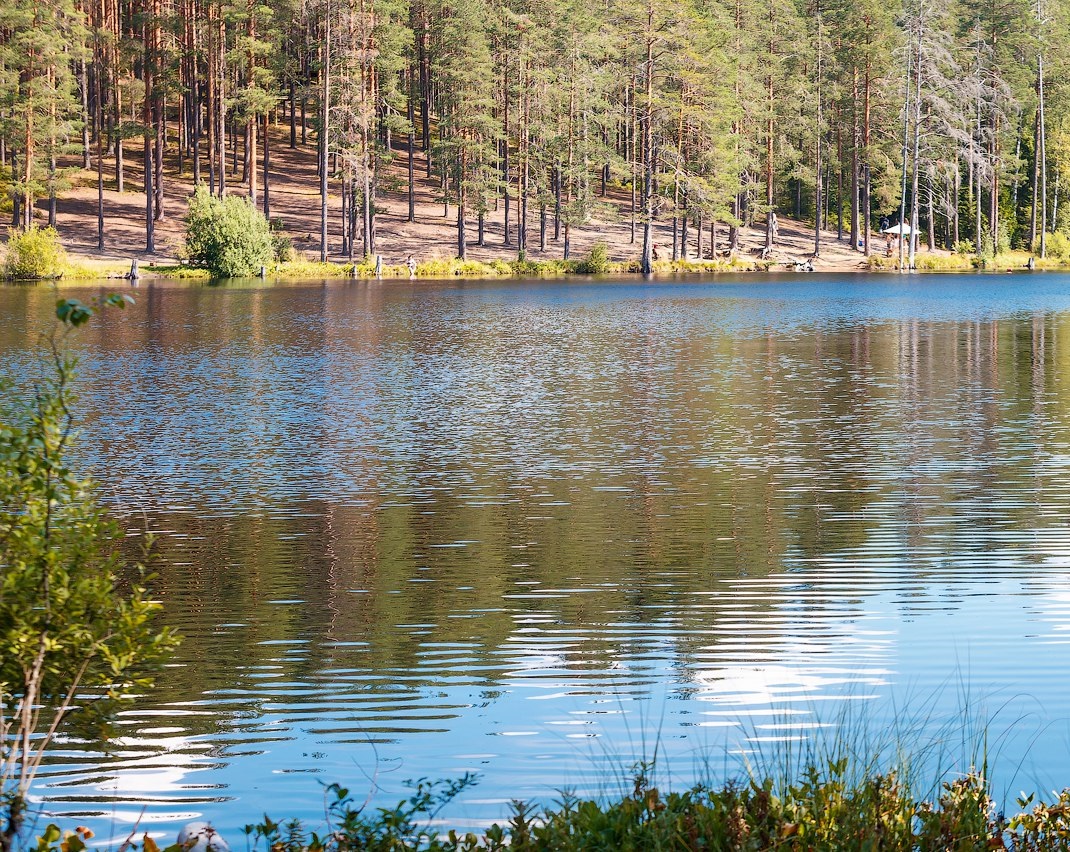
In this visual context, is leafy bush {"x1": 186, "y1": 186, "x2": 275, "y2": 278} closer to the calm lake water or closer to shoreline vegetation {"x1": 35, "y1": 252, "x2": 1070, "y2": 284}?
shoreline vegetation {"x1": 35, "y1": 252, "x2": 1070, "y2": 284}

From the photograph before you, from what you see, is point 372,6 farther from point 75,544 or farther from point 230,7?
point 75,544

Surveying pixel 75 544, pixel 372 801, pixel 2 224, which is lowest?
pixel 372 801

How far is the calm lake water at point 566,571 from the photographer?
8.38 metres

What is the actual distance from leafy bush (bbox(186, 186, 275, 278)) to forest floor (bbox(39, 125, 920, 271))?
6.69 m

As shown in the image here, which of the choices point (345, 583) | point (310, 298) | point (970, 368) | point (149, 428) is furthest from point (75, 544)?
point (310, 298)

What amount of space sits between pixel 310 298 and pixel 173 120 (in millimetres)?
63670

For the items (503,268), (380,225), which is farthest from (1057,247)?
(380,225)

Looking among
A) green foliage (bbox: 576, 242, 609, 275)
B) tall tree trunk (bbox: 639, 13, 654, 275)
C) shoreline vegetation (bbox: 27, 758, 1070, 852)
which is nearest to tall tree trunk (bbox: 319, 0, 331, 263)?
green foliage (bbox: 576, 242, 609, 275)

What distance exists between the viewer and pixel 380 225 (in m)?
94.8

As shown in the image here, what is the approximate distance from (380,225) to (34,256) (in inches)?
1121

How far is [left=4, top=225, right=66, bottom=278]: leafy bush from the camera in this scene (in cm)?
7150

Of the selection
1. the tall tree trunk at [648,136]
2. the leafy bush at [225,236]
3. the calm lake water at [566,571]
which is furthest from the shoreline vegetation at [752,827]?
the tall tree trunk at [648,136]

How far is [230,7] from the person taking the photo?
259ft

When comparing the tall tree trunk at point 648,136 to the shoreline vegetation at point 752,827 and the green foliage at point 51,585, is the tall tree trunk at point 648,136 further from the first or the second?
the shoreline vegetation at point 752,827
